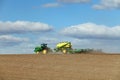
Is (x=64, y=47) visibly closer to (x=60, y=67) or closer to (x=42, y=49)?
(x=42, y=49)

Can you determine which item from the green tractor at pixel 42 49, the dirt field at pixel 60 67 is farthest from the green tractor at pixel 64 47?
the dirt field at pixel 60 67

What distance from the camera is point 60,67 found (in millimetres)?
14953

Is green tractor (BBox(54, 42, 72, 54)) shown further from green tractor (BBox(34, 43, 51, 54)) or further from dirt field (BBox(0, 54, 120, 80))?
dirt field (BBox(0, 54, 120, 80))

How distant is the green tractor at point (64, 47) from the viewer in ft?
61.3

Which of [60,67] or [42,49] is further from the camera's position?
[42,49]

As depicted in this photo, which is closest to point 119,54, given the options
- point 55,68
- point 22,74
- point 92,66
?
point 92,66

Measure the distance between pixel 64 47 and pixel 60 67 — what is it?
394 centimetres

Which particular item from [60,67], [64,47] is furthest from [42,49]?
[60,67]

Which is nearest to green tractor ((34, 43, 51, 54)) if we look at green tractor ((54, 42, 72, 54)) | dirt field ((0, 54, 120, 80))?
green tractor ((54, 42, 72, 54))

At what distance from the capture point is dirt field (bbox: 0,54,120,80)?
13945 mm

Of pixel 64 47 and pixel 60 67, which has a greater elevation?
pixel 64 47

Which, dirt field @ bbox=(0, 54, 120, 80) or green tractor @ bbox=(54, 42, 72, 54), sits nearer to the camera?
dirt field @ bbox=(0, 54, 120, 80)

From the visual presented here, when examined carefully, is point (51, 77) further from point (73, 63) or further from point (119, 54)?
point (119, 54)

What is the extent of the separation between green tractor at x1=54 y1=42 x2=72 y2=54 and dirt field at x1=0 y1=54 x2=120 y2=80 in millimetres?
1878
